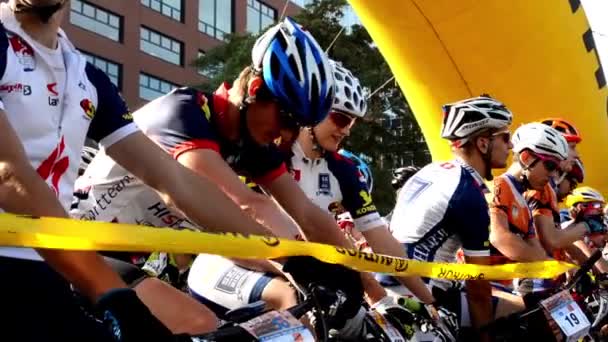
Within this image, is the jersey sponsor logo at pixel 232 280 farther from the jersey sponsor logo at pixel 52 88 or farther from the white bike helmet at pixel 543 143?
the white bike helmet at pixel 543 143

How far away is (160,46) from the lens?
129 feet

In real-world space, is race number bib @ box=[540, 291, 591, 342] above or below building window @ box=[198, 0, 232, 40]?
above

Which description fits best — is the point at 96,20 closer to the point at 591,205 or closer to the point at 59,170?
the point at 591,205

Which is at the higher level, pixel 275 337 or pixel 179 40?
pixel 275 337

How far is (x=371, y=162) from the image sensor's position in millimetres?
21609

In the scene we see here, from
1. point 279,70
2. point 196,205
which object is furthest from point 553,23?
point 196,205

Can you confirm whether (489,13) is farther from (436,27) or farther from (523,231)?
(523,231)

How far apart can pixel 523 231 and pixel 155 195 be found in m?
2.69

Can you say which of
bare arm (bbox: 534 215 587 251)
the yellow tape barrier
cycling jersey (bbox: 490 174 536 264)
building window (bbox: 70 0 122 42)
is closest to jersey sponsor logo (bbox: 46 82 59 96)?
the yellow tape barrier

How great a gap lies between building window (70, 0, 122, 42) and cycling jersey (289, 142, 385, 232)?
1206 inches

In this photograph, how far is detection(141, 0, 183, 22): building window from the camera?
38.3 metres

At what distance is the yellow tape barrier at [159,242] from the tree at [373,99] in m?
17.4

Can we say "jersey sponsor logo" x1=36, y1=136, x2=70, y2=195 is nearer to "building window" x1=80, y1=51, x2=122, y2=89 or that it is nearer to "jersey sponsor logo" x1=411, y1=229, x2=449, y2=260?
"jersey sponsor logo" x1=411, y1=229, x2=449, y2=260

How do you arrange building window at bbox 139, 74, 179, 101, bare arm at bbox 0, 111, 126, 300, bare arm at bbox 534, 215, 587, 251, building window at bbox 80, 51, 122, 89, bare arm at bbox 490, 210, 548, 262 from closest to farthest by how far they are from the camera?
bare arm at bbox 0, 111, 126, 300
bare arm at bbox 490, 210, 548, 262
bare arm at bbox 534, 215, 587, 251
building window at bbox 80, 51, 122, 89
building window at bbox 139, 74, 179, 101
